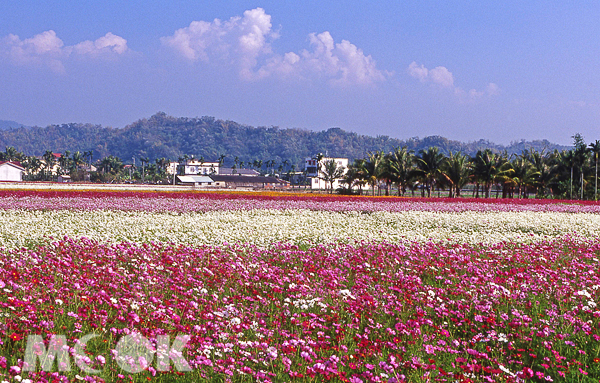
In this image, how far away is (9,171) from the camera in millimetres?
94188

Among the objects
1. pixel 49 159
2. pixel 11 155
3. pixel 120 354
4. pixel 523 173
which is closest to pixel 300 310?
pixel 120 354

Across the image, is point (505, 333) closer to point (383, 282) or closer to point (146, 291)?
point (383, 282)

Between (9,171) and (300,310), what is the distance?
104291mm

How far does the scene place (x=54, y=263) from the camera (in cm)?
734

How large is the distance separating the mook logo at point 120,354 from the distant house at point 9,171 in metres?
101

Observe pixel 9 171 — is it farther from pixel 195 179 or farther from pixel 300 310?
pixel 300 310

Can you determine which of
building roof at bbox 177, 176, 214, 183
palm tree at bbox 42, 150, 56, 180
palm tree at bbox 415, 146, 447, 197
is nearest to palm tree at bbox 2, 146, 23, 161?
palm tree at bbox 42, 150, 56, 180

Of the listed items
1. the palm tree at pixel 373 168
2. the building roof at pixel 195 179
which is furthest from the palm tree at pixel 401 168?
the building roof at pixel 195 179

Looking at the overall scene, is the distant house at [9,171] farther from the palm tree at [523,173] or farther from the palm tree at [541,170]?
the palm tree at [541,170]

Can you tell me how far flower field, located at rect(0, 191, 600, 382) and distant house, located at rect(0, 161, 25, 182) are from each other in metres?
94.5

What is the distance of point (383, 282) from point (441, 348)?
10.4 feet

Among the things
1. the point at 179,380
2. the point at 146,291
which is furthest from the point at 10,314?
the point at 179,380

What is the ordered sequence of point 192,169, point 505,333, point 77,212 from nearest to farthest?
point 505,333
point 77,212
point 192,169

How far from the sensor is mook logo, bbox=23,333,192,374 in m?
4.01
